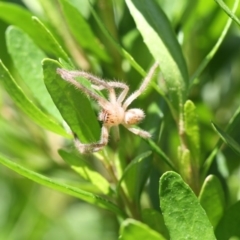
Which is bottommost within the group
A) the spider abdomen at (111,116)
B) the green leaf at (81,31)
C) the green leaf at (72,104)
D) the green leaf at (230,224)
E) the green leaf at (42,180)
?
the green leaf at (230,224)

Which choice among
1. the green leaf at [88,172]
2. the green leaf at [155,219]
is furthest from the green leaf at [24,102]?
the green leaf at [155,219]

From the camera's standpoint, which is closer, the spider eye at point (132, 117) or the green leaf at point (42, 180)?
the green leaf at point (42, 180)

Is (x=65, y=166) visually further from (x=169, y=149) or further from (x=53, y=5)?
(x=53, y=5)

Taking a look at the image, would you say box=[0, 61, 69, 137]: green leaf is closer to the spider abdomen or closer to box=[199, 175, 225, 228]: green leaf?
the spider abdomen

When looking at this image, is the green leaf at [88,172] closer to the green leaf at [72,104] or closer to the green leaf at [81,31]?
the green leaf at [72,104]

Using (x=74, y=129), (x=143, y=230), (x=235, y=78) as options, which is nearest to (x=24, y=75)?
(x=74, y=129)
